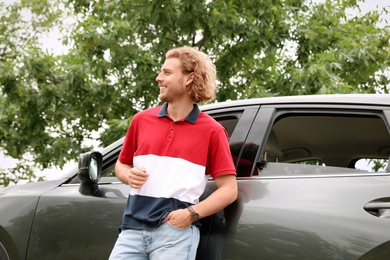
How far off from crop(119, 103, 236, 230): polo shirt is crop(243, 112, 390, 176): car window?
1.13 ft

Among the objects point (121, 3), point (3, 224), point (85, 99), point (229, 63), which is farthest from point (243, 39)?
point (3, 224)

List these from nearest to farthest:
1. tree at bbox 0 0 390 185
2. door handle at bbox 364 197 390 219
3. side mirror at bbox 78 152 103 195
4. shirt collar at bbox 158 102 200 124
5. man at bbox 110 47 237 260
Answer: door handle at bbox 364 197 390 219, man at bbox 110 47 237 260, shirt collar at bbox 158 102 200 124, side mirror at bbox 78 152 103 195, tree at bbox 0 0 390 185

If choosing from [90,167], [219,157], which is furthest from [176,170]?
[90,167]

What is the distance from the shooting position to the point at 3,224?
458 cm

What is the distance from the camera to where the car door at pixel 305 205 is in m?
3.21

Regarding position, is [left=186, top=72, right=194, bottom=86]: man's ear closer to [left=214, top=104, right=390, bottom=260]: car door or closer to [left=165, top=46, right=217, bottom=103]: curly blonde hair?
[left=165, top=46, right=217, bottom=103]: curly blonde hair

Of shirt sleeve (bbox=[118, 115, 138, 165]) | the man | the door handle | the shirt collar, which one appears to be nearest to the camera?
the door handle

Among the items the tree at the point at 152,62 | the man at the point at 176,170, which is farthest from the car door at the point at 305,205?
the tree at the point at 152,62

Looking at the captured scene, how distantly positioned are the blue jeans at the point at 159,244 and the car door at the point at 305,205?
0.69 feet

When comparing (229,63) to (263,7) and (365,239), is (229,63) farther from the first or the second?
(365,239)

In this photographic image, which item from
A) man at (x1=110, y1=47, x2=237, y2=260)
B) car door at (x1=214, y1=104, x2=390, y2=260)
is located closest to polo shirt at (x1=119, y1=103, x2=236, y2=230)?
man at (x1=110, y1=47, x2=237, y2=260)

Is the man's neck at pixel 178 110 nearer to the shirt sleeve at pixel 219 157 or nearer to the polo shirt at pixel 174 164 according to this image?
the polo shirt at pixel 174 164

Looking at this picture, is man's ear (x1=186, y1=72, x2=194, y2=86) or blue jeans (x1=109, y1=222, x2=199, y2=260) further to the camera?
man's ear (x1=186, y1=72, x2=194, y2=86)

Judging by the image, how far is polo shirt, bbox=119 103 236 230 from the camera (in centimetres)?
343
